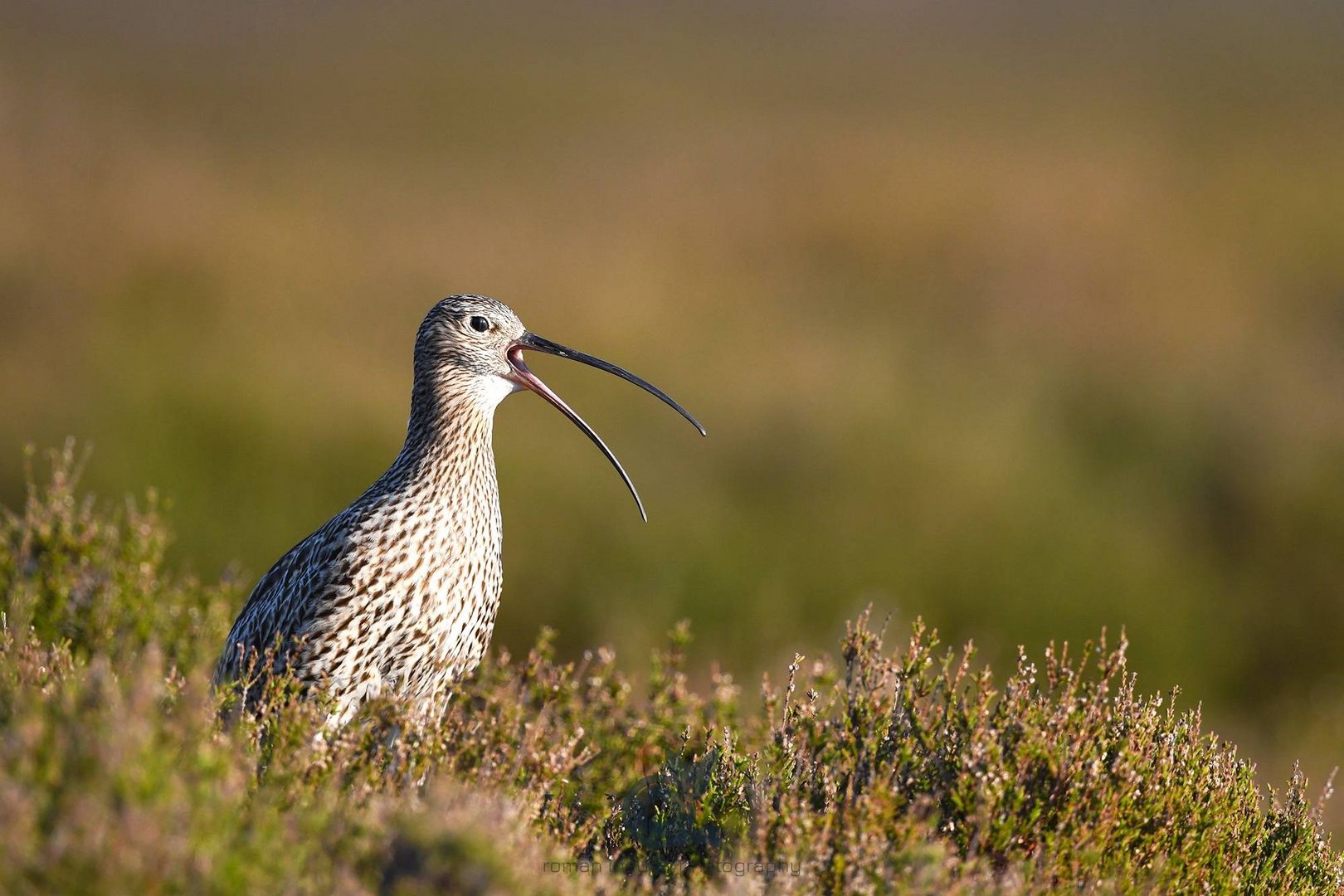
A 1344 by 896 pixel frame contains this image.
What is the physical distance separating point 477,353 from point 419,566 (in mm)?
939

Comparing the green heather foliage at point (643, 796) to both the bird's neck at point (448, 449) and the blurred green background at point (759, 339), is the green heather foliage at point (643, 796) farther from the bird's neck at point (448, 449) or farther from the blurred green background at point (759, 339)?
the blurred green background at point (759, 339)

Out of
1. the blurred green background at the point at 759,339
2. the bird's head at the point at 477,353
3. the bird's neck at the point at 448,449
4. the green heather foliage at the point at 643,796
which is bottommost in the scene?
the green heather foliage at the point at 643,796

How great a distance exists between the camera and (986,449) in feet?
40.9

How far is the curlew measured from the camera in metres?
4.45

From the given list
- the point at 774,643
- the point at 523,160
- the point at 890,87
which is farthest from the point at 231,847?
the point at 890,87

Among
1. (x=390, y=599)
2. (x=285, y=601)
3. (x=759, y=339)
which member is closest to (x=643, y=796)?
(x=390, y=599)

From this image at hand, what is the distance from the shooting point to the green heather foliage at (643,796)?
8.43 ft

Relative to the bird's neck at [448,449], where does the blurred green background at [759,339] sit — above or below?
above

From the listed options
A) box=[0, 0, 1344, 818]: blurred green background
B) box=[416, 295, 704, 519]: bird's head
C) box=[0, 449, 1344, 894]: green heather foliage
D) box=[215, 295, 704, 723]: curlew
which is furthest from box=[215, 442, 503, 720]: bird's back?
box=[0, 0, 1344, 818]: blurred green background

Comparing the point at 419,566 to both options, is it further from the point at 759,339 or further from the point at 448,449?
the point at 759,339

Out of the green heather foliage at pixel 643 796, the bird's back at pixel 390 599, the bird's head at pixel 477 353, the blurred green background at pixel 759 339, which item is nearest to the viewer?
the green heather foliage at pixel 643 796

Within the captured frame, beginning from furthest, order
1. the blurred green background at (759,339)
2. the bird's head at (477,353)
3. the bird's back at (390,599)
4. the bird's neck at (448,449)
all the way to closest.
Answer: the blurred green background at (759,339) < the bird's head at (477,353) < the bird's neck at (448,449) < the bird's back at (390,599)

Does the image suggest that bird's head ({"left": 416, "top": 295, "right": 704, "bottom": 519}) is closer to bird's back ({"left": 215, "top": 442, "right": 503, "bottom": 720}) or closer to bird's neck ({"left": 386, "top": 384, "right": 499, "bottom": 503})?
bird's neck ({"left": 386, "top": 384, "right": 499, "bottom": 503})

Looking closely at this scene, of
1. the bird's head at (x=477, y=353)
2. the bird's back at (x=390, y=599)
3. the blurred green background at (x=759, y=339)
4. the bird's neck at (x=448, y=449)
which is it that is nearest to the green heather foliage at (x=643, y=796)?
the bird's back at (x=390, y=599)
